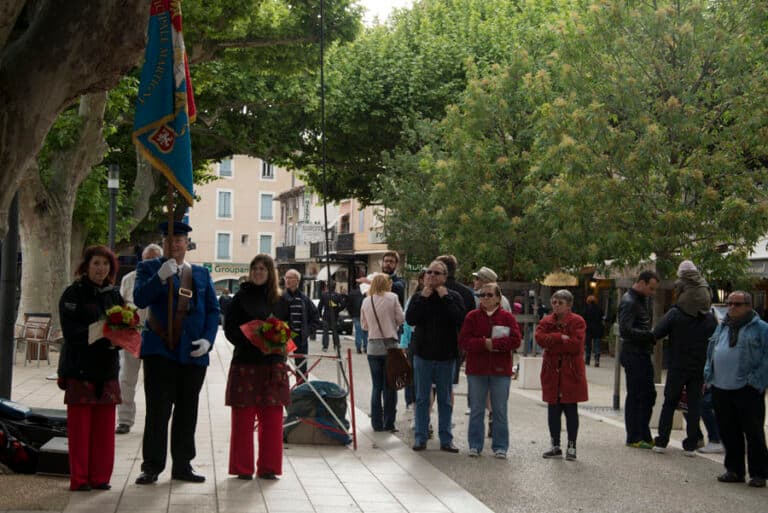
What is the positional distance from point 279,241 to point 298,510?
3137 inches

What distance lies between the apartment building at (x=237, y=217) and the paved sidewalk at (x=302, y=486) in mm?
72670

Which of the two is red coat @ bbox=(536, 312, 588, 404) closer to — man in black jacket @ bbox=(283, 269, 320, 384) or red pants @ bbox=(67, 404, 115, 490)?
red pants @ bbox=(67, 404, 115, 490)

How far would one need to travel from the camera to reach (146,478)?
8.39 metres

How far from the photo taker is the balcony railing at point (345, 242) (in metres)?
63.8

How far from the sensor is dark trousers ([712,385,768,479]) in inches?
388

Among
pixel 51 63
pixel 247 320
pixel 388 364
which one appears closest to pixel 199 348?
pixel 247 320

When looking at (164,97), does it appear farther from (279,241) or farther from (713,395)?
(279,241)

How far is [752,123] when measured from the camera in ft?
50.6

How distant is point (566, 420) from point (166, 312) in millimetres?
4486


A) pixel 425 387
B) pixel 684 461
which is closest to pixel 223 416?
pixel 425 387

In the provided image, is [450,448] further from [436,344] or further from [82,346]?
[82,346]

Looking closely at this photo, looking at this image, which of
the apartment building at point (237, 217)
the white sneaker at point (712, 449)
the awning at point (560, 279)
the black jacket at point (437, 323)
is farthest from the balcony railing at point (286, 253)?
the black jacket at point (437, 323)

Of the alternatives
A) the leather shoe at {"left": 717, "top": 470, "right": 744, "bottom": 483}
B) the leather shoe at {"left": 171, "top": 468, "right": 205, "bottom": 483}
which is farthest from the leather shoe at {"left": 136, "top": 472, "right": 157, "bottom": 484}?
the leather shoe at {"left": 717, "top": 470, "right": 744, "bottom": 483}

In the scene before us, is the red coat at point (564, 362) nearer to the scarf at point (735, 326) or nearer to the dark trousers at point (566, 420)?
the dark trousers at point (566, 420)
